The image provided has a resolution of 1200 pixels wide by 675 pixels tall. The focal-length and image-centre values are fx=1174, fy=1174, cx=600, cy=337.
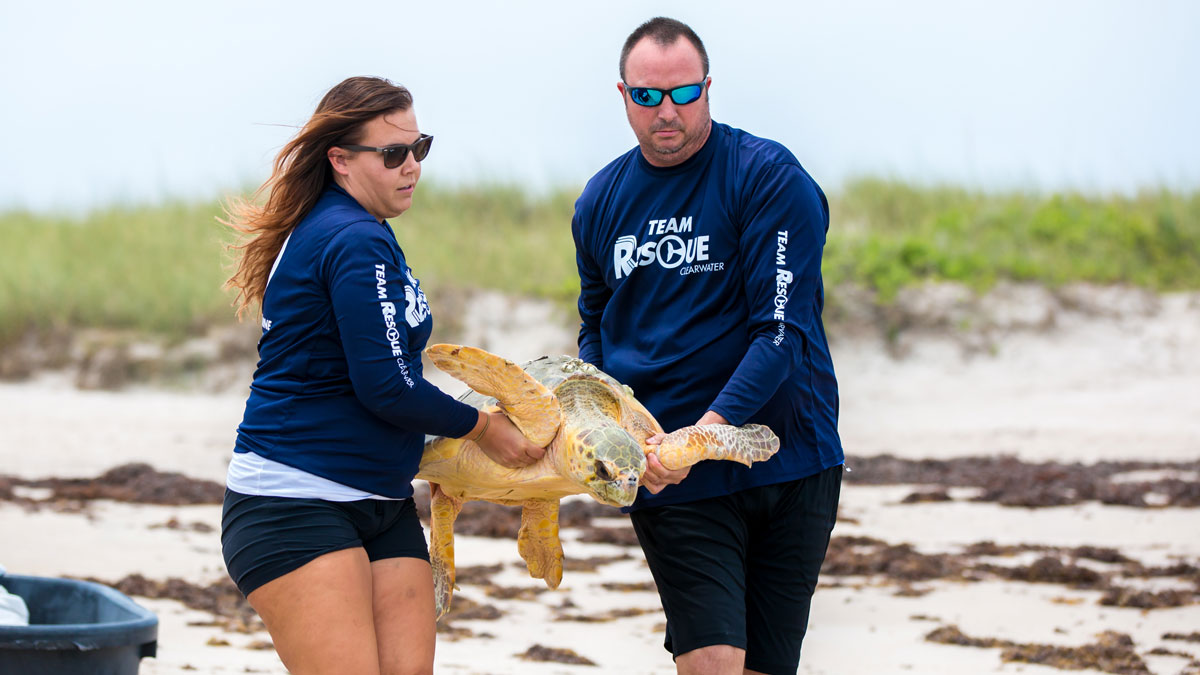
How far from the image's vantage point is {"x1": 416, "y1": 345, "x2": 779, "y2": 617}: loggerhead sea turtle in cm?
276

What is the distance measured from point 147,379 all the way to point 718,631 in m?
12.1

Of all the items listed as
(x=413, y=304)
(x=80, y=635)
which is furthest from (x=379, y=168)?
(x=80, y=635)

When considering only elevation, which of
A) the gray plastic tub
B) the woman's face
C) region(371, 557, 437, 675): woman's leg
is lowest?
the gray plastic tub

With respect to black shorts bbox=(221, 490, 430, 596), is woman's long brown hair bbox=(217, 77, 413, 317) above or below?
above

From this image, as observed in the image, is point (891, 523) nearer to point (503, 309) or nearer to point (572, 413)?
point (572, 413)

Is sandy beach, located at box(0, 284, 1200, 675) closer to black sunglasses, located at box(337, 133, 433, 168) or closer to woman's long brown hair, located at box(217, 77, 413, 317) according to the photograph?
woman's long brown hair, located at box(217, 77, 413, 317)

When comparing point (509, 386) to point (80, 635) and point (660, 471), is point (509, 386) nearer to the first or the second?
point (660, 471)

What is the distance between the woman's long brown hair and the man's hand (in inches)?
38.9

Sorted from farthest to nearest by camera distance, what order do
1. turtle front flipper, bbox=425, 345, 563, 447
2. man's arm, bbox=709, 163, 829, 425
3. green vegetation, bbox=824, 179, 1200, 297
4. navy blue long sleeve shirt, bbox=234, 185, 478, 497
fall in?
green vegetation, bbox=824, 179, 1200, 297, man's arm, bbox=709, 163, 829, 425, turtle front flipper, bbox=425, 345, 563, 447, navy blue long sleeve shirt, bbox=234, 185, 478, 497

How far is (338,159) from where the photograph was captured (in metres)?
2.66

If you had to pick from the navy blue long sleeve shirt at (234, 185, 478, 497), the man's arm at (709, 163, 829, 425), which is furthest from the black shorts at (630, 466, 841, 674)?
the navy blue long sleeve shirt at (234, 185, 478, 497)

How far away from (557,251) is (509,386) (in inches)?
481

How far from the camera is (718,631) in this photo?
2.87 m

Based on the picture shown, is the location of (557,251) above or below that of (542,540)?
above
